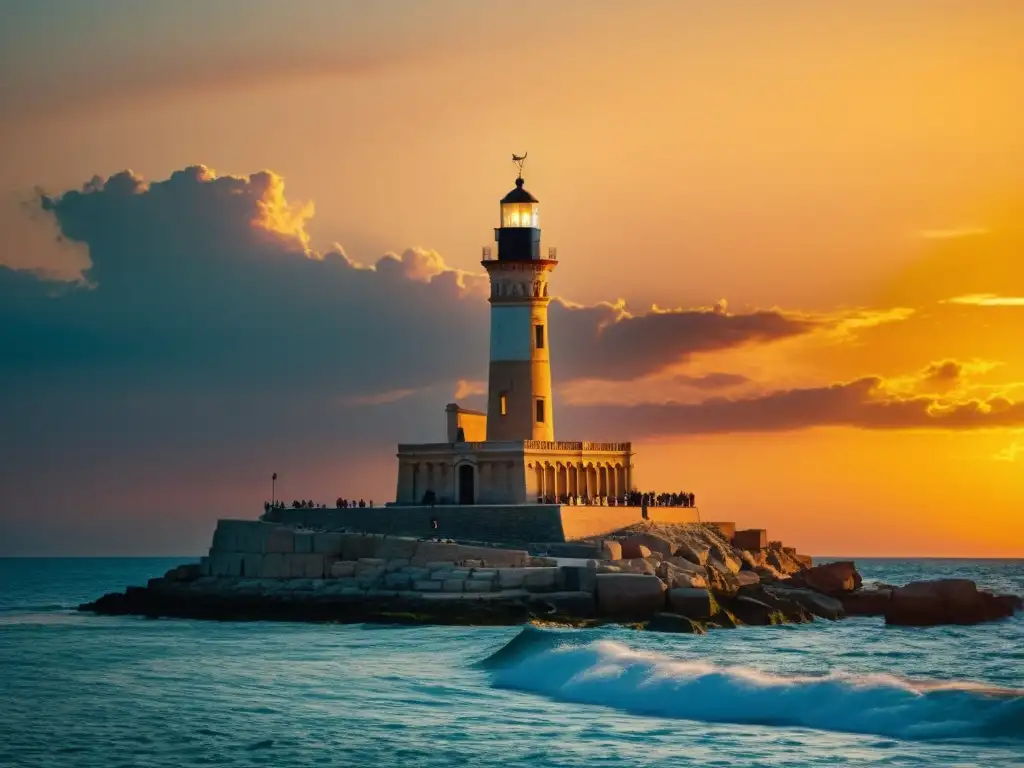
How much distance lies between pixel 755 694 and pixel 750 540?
32.3 metres

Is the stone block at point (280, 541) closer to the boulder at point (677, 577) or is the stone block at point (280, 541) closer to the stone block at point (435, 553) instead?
the stone block at point (435, 553)

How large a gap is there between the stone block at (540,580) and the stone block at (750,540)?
1707cm

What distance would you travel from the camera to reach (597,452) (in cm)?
5778

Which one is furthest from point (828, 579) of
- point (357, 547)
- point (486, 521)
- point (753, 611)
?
point (357, 547)

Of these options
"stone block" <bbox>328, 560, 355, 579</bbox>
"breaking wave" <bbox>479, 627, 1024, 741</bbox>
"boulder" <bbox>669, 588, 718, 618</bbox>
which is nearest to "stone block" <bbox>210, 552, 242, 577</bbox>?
"stone block" <bbox>328, 560, 355, 579</bbox>

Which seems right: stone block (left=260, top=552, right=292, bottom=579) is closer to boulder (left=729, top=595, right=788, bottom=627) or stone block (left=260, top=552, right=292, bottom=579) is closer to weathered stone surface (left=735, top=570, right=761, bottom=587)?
boulder (left=729, top=595, right=788, bottom=627)

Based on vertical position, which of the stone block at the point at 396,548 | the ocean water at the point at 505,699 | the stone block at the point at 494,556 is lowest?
the ocean water at the point at 505,699

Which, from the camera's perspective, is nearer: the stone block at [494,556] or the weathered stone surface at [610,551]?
the stone block at [494,556]

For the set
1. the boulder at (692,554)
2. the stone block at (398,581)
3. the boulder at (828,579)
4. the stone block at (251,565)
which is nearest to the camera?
the stone block at (398,581)

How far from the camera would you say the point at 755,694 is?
2945 cm

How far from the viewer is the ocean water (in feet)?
82.6

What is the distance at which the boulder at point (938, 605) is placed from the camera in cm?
4825

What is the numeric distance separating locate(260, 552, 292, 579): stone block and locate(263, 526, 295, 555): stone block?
5.7 inches

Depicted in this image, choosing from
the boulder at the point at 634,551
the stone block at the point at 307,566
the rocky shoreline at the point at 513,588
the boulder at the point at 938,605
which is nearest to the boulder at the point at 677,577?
the rocky shoreline at the point at 513,588
